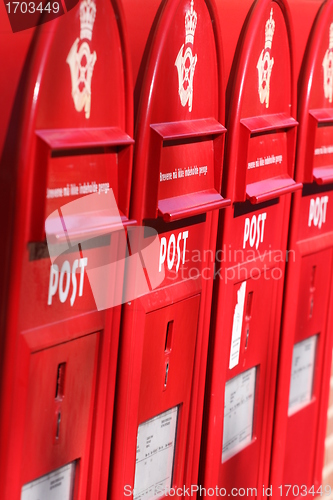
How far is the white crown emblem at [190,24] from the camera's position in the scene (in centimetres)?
191

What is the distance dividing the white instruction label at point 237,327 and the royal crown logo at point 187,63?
74 cm

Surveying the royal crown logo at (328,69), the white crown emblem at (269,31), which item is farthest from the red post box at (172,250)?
Result: the royal crown logo at (328,69)

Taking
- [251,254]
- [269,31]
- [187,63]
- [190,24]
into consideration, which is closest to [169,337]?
[251,254]

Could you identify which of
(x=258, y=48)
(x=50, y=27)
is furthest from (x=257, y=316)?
(x=50, y=27)

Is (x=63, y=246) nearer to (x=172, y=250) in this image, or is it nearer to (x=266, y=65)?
(x=172, y=250)

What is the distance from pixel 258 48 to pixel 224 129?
35cm

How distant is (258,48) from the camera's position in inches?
88.1

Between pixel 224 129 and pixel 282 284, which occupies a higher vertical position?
pixel 224 129

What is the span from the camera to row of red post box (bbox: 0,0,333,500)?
1.53 metres

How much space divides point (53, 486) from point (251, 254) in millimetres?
1049

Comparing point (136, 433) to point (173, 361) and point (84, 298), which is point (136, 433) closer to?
point (173, 361)

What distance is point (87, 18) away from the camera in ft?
5.18

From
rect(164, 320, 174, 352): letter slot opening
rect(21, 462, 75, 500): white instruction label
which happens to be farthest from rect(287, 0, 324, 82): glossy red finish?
rect(21, 462, 75, 500): white instruction label

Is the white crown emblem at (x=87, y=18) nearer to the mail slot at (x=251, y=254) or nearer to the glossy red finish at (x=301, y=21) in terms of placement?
the mail slot at (x=251, y=254)
